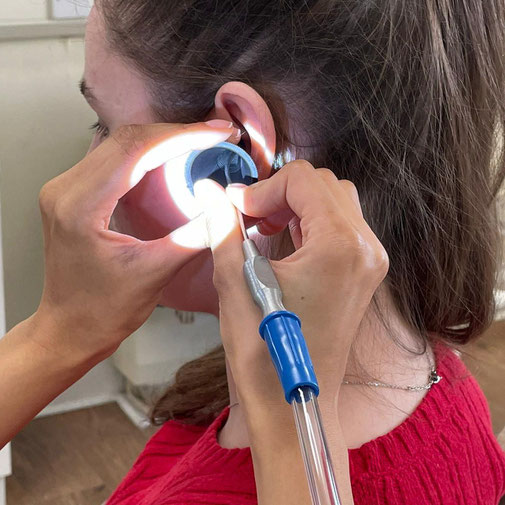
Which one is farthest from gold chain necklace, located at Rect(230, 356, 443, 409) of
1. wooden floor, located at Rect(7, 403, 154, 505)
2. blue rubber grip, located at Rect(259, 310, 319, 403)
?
wooden floor, located at Rect(7, 403, 154, 505)

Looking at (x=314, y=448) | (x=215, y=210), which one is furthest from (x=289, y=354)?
(x=215, y=210)

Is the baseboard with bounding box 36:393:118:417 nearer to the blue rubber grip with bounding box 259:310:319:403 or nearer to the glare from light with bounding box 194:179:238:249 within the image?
the glare from light with bounding box 194:179:238:249

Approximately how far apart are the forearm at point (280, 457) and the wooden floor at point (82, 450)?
48.5 inches

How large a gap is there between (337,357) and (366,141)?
268mm

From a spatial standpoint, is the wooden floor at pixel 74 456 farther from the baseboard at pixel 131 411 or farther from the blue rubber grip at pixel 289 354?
the blue rubber grip at pixel 289 354

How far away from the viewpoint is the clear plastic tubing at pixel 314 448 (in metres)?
0.48

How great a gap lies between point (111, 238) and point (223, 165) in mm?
113

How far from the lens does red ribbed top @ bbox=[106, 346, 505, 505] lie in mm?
711

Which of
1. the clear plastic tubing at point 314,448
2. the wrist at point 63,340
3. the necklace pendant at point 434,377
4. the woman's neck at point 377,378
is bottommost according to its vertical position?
the necklace pendant at point 434,377

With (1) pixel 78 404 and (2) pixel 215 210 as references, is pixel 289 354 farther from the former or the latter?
(1) pixel 78 404

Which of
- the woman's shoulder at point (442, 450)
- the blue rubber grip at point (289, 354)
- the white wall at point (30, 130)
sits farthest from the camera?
the white wall at point (30, 130)

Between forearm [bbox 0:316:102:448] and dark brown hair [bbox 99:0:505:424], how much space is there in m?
0.24

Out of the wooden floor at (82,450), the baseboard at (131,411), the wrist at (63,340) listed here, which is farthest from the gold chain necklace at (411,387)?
the baseboard at (131,411)

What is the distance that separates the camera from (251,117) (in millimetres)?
718
